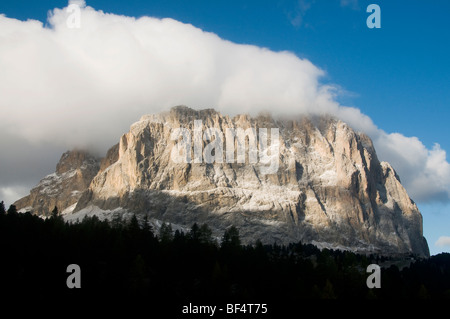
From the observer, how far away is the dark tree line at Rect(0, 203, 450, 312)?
99375 mm

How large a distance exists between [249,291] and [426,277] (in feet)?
283

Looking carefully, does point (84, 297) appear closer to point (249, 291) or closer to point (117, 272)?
point (117, 272)

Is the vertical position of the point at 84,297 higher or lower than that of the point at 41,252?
lower

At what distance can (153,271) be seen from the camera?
111 meters

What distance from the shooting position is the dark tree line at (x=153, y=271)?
99.4m
